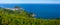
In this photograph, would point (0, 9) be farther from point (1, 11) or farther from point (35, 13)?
point (35, 13)

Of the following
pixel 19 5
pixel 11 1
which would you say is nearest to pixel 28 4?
pixel 19 5

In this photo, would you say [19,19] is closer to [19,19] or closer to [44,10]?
[19,19]

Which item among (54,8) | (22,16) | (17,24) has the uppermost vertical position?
(54,8)

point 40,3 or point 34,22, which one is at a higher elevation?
point 40,3

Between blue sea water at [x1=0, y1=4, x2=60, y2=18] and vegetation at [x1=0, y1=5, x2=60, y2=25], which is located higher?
blue sea water at [x1=0, y1=4, x2=60, y2=18]

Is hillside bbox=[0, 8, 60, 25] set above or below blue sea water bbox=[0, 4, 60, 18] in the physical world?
below

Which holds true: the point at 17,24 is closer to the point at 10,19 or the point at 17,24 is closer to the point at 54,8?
the point at 10,19

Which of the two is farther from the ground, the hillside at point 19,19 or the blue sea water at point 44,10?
the blue sea water at point 44,10
